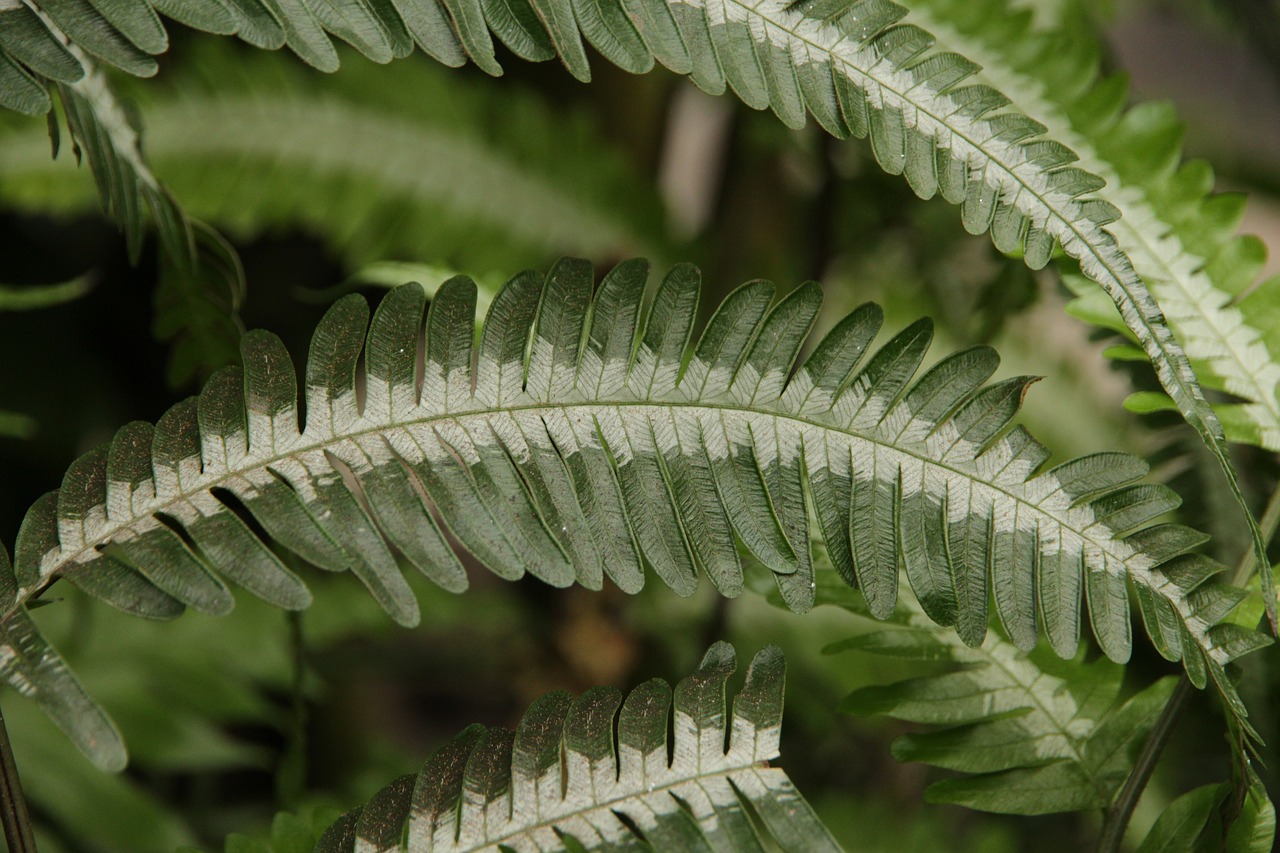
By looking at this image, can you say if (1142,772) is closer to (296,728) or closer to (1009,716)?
(1009,716)

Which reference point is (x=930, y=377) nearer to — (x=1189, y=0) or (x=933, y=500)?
(x=933, y=500)

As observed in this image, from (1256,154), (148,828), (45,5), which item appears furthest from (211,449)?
(1256,154)

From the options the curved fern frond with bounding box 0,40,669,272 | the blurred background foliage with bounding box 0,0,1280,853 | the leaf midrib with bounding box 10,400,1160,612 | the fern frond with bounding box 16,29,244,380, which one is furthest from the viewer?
the curved fern frond with bounding box 0,40,669,272

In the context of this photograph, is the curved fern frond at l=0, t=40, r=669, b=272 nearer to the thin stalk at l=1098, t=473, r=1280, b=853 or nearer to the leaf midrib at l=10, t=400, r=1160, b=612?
the leaf midrib at l=10, t=400, r=1160, b=612

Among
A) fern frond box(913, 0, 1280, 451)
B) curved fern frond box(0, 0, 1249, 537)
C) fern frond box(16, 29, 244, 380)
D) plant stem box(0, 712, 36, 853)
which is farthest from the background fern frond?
fern frond box(913, 0, 1280, 451)

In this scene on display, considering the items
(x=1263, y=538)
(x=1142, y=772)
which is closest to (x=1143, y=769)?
(x=1142, y=772)
